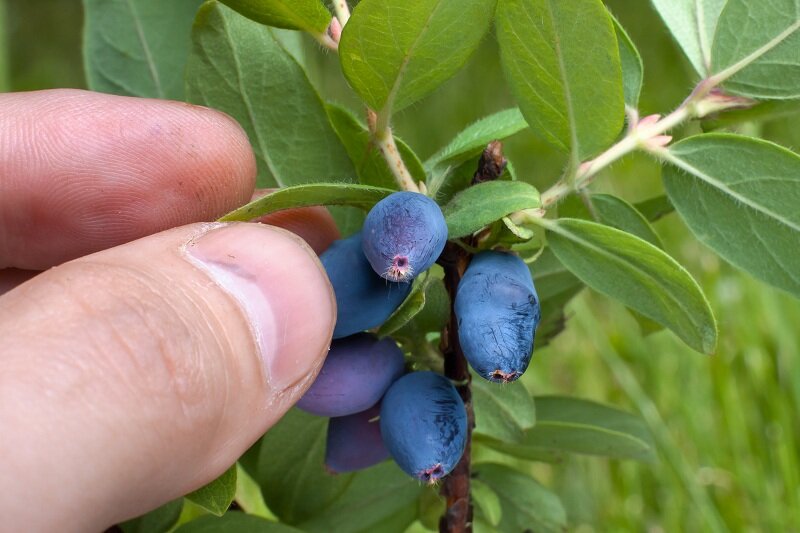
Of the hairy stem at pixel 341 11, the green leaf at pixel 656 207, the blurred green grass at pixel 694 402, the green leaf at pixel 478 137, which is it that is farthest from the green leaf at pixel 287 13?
the blurred green grass at pixel 694 402

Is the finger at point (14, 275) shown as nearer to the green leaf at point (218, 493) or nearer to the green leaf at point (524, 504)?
the green leaf at point (218, 493)

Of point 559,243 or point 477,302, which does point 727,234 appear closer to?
point 559,243

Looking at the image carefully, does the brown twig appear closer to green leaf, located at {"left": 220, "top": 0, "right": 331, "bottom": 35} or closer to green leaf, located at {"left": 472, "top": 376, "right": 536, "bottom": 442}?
green leaf, located at {"left": 472, "top": 376, "right": 536, "bottom": 442}

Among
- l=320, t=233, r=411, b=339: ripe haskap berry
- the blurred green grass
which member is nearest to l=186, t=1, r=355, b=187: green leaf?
l=320, t=233, r=411, b=339: ripe haskap berry

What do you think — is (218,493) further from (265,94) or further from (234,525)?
(265,94)

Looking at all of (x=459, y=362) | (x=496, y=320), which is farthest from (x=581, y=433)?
(x=496, y=320)

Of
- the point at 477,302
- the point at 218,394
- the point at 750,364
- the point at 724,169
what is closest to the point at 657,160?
the point at 724,169
